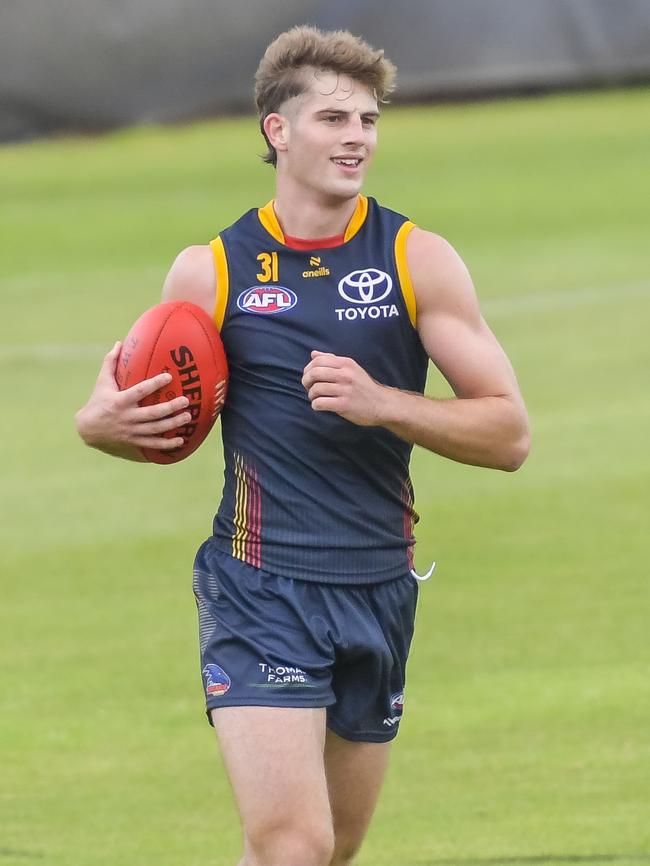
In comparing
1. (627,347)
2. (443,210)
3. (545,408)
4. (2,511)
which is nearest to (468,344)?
(2,511)

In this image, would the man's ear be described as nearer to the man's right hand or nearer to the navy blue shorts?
the man's right hand

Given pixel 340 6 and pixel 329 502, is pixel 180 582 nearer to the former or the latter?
pixel 329 502

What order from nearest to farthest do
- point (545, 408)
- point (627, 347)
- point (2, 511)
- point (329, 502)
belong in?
point (329, 502), point (2, 511), point (545, 408), point (627, 347)

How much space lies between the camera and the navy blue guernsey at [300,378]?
5.76 metres

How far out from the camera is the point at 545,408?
15.7 meters

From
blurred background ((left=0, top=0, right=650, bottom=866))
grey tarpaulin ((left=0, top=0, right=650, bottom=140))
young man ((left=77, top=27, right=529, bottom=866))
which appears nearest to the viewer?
young man ((left=77, top=27, right=529, bottom=866))

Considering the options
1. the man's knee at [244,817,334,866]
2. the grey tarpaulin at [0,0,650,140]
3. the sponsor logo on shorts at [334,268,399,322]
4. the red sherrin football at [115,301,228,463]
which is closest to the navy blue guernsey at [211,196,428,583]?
the sponsor logo on shorts at [334,268,399,322]

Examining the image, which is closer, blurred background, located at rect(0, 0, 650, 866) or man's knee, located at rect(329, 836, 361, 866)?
man's knee, located at rect(329, 836, 361, 866)

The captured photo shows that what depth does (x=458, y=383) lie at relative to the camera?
5.74 metres

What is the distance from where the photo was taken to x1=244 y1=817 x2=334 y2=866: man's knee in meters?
5.33

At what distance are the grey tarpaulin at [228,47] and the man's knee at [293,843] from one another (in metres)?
22.8

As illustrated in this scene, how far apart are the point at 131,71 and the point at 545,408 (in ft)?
46.7

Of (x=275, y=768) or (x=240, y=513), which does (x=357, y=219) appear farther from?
(x=275, y=768)

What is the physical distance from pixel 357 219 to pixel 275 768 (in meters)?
1.73
